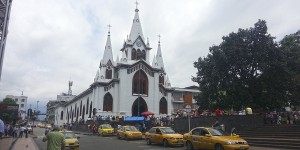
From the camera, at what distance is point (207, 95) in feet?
108

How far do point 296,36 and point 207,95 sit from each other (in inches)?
570

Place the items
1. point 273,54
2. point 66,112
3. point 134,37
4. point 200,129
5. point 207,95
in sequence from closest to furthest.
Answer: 1. point 200,129
2. point 273,54
3. point 207,95
4. point 134,37
5. point 66,112

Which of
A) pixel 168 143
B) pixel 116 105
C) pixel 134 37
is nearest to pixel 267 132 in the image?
pixel 168 143

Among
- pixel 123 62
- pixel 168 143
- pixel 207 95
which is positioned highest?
pixel 123 62

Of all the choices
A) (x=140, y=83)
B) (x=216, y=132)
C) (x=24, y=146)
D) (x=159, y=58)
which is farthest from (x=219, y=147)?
(x=159, y=58)

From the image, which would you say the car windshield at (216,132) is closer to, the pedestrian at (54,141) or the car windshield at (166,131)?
the car windshield at (166,131)

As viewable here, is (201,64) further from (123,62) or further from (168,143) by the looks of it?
(123,62)

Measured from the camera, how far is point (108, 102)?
55.4m

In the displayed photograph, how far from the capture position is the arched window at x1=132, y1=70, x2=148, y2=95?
185ft

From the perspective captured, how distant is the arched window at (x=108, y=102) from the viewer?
5494cm

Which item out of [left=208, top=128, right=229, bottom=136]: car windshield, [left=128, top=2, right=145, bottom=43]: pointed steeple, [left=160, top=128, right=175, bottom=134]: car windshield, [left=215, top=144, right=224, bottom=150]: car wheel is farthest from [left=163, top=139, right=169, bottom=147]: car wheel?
[left=128, top=2, right=145, bottom=43]: pointed steeple

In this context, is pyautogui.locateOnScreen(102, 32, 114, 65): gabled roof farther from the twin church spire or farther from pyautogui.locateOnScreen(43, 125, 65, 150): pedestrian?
pyautogui.locateOnScreen(43, 125, 65, 150): pedestrian

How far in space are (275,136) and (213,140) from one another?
7.82 metres

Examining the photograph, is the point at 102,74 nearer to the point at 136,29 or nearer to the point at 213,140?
the point at 136,29
